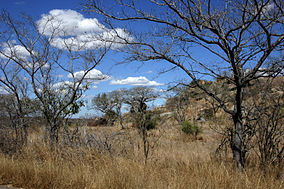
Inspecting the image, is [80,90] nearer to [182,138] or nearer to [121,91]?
[182,138]

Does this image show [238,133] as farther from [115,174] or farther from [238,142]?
[115,174]

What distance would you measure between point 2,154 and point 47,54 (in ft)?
12.3

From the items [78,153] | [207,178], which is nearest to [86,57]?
[78,153]

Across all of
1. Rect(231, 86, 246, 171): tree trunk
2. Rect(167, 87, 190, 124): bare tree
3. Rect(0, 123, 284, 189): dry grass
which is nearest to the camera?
Rect(0, 123, 284, 189): dry grass

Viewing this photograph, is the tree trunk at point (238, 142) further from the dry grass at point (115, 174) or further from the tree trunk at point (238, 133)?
the dry grass at point (115, 174)

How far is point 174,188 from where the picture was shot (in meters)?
3.82

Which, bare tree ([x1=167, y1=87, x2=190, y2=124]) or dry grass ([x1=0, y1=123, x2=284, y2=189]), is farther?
bare tree ([x1=167, y1=87, x2=190, y2=124])

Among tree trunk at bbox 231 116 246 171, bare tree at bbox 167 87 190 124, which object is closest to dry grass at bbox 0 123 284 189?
tree trunk at bbox 231 116 246 171

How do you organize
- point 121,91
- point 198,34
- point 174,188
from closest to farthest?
1. point 174,188
2. point 198,34
3. point 121,91

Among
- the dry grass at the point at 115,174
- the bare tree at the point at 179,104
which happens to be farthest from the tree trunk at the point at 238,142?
the bare tree at the point at 179,104

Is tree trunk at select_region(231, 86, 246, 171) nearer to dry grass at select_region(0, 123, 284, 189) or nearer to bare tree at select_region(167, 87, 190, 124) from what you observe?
dry grass at select_region(0, 123, 284, 189)

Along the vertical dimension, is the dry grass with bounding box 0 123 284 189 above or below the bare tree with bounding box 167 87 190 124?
below

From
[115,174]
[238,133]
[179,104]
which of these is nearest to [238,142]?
[238,133]

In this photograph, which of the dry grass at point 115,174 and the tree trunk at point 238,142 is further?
the tree trunk at point 238,142
